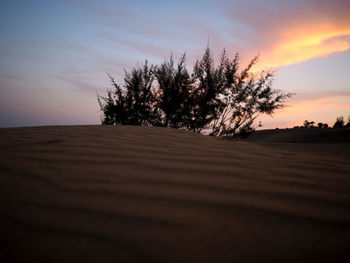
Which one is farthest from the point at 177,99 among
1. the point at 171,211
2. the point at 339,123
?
the point at 339,123

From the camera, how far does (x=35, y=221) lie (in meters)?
0.88

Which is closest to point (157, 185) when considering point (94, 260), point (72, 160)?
point (94, 260)

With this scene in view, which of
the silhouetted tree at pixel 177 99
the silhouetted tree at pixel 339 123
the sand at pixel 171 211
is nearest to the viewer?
the sand at pixel 171 211

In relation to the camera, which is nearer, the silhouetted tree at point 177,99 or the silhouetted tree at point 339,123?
the silhouetted tree at point 177,99

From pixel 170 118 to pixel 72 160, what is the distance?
635cm

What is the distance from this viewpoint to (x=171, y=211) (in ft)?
3.02

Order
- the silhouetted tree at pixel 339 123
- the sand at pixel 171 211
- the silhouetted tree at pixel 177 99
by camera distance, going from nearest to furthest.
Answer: the sand at pixel 171 211
the silhouetted tree at pixel 177 99
the silhouetted tree at pixel 339 123

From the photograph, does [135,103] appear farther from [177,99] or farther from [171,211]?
[171,211]

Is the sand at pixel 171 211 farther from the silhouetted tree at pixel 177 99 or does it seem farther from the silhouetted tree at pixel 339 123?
the silhouetted tree at pixel 339 123

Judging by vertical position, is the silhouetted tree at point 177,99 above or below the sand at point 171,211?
above

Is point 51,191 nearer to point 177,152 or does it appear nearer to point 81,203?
point 81,203

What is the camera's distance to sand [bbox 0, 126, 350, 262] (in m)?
0.71

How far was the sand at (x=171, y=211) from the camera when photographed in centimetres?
71

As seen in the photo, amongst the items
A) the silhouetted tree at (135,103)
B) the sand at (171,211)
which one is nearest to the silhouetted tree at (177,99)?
the silhouetted tree at (135,103)
